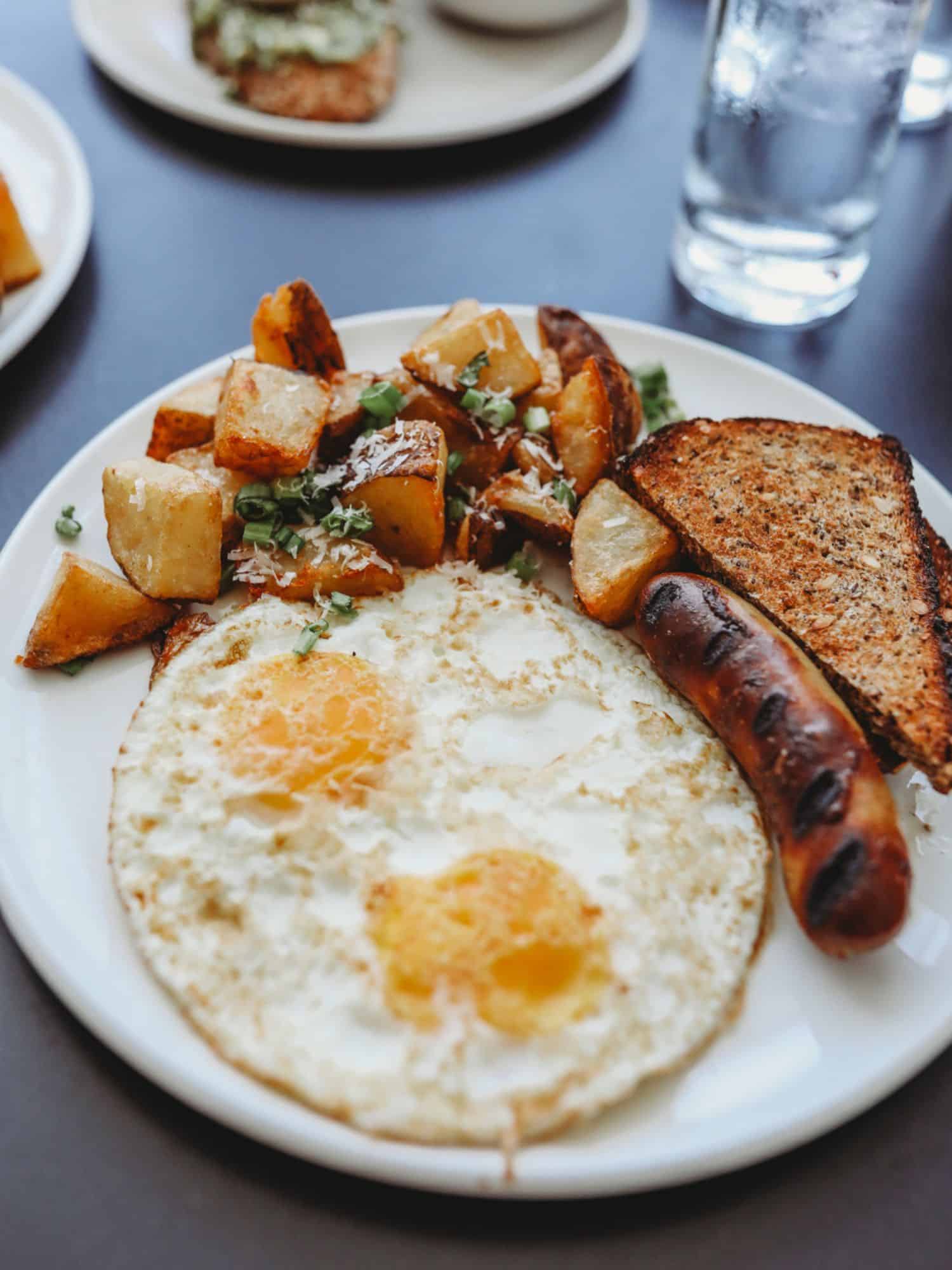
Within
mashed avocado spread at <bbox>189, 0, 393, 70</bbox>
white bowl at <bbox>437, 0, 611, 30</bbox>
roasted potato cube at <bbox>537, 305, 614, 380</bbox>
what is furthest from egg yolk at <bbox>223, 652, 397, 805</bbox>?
white bowl at <bbox>437, 0, 611, 30</bbox>

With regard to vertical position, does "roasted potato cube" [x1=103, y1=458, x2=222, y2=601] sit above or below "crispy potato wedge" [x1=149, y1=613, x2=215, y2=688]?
above

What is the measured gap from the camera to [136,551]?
1.92 metres

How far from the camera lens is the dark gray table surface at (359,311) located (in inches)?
56.1

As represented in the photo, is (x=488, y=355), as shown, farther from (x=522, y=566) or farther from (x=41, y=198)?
(x=41, y=198)

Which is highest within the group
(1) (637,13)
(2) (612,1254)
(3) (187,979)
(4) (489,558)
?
(1) (637,13)

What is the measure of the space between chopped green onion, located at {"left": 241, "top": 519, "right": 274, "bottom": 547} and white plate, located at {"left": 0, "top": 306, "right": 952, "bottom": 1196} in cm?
28

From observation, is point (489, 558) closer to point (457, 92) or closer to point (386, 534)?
point (386, 534)

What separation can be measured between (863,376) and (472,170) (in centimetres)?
137

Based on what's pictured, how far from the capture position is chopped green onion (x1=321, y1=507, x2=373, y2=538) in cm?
194

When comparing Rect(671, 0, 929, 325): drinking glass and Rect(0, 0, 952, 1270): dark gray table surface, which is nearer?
Rect(0, 0, 952, 1270): dark gray table surface

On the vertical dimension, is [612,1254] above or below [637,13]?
below

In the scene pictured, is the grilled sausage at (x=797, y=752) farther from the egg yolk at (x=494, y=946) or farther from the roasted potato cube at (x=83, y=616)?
the roasted potato cube at (x=83, y=616)

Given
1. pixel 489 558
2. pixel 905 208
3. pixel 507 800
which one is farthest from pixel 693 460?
pixel 905 208

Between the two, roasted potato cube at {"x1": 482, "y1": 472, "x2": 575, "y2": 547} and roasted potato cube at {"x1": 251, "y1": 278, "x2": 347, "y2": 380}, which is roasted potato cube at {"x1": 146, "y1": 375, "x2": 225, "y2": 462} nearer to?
roasted potato cube at {"x1": 251, "y1": 278, "x2": 347, "y2": 380}
